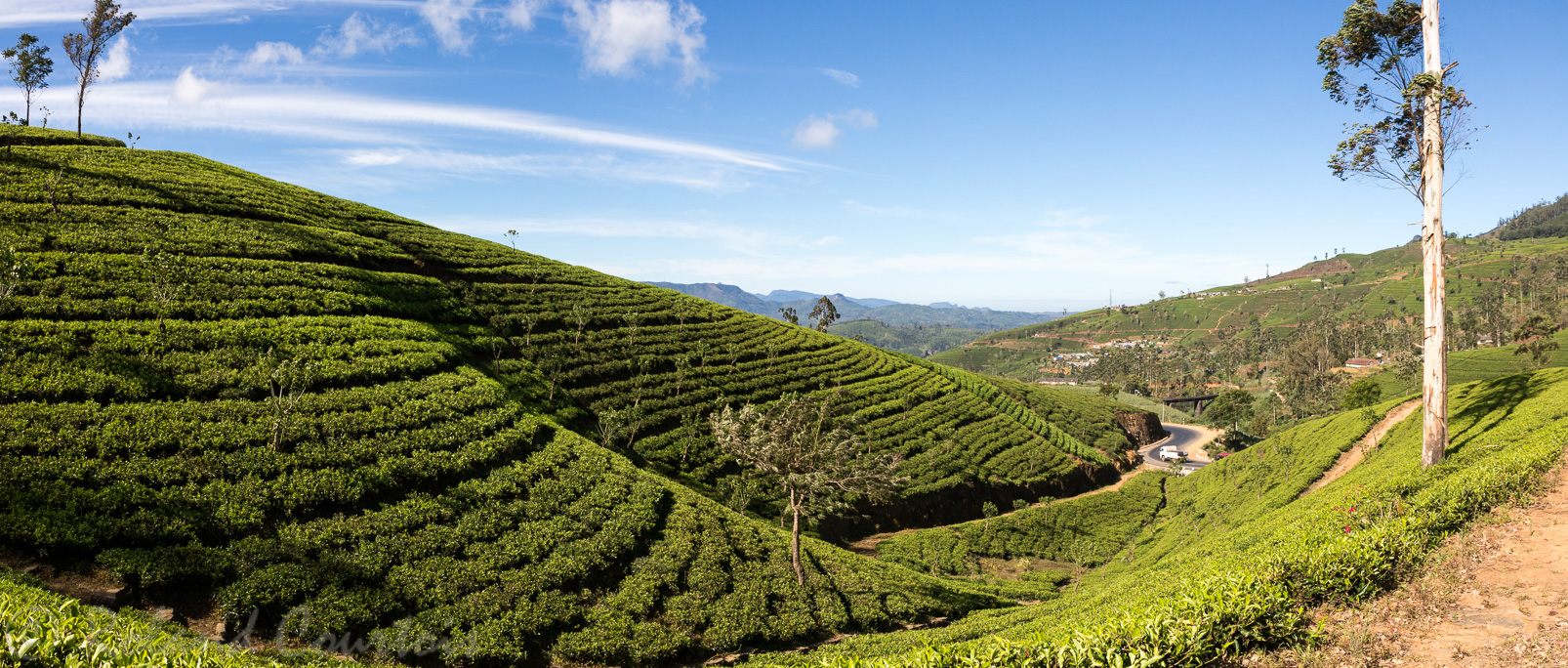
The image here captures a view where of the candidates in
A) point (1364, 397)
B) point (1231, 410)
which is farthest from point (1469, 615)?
point (1231, 410)

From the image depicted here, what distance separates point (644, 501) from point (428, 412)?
1001cm

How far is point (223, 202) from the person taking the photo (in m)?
37.0

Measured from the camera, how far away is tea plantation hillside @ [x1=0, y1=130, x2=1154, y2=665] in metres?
15.5

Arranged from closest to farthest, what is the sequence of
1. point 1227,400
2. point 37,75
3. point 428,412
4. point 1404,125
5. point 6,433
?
point 6,433, point 1404,125, point 428,412, point 37,75, point 1227,400

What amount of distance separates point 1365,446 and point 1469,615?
109 ft

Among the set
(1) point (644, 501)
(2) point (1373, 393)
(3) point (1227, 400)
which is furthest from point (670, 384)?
(3) point (1227, 400)

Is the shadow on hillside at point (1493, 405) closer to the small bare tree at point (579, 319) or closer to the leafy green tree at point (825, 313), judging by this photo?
the small bare tree at point (579, 319)

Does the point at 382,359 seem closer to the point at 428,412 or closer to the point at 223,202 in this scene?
the point at 428,412

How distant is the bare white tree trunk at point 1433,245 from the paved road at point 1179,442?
Result: 7464cm

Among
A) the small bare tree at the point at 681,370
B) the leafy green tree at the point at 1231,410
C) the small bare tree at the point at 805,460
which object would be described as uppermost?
the small bare tree at the point at 681,370

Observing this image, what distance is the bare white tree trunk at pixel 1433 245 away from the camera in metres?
17.7

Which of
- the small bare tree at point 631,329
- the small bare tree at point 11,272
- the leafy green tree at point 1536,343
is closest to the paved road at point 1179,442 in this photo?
the leafy green tree at point 1536,343

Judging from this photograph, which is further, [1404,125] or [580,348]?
[580,348]

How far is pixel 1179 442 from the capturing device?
108 meters
